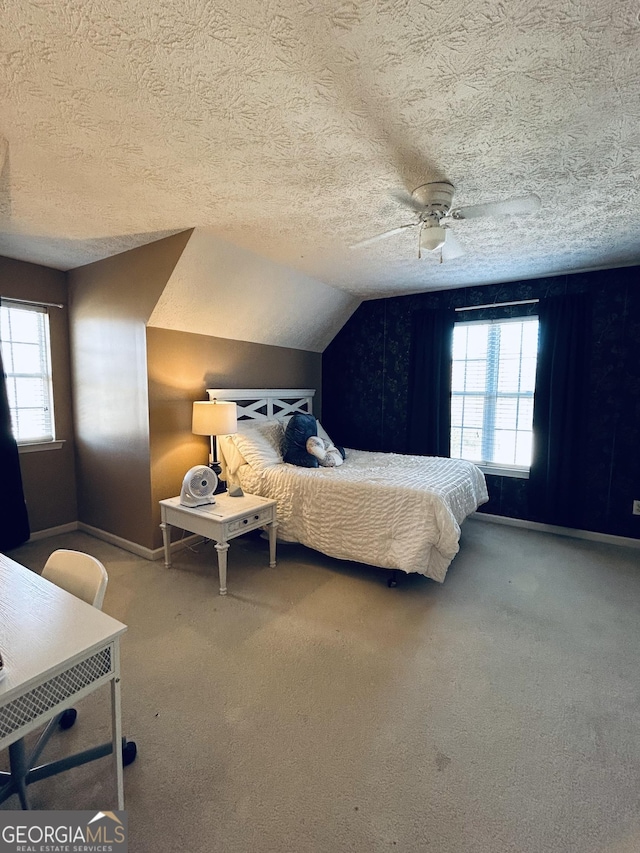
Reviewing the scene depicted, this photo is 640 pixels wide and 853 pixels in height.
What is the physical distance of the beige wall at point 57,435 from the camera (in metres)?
3.47

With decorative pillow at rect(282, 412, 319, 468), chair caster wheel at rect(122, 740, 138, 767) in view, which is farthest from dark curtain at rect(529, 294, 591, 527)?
chair caster wheel at rect(122, 740, 138, 767)

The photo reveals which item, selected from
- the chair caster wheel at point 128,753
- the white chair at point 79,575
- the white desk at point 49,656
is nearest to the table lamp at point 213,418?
the white chair at point 79,575

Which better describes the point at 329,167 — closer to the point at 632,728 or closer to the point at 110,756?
the point at 110,756

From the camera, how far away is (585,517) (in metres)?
3.74

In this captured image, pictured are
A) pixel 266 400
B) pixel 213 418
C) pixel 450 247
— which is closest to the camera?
pixel 450 247

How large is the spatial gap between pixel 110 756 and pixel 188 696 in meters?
0.36

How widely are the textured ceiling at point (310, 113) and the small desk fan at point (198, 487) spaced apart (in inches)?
69.5

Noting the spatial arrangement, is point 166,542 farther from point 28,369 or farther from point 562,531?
point 562,531

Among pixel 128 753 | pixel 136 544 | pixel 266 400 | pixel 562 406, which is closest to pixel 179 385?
pixel 266 400

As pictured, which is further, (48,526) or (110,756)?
(48,526)

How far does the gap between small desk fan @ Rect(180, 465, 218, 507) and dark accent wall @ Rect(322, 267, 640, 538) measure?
2.53 m

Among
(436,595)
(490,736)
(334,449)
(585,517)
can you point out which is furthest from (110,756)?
(585,517)

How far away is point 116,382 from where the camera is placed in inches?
131

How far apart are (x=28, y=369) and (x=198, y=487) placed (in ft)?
6.83
